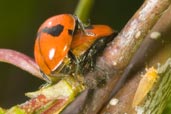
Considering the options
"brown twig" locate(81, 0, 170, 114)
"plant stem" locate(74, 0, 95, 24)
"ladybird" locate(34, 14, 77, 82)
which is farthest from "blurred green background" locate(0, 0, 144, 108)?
"brown twig" locate(81, 0, 170, 114)

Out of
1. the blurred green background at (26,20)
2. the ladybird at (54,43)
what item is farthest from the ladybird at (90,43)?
the blurred green background at (26,20)

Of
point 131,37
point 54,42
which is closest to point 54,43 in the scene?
point 54,42

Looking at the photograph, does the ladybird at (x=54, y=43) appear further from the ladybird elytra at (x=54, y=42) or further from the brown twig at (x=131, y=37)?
the brown twig at (x=131, y=37)

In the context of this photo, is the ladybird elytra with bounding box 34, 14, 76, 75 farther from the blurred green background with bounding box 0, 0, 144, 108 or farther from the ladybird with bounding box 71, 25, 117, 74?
the blurred green background with bounding box 0, 0, 144, 108

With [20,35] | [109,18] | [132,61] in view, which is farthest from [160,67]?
[20,35]

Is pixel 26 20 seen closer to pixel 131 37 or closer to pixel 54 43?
pixel 54 43

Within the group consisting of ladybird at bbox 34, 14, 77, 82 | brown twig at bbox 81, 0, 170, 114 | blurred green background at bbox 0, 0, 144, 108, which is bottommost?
blurred green background at bbox 0, 0, 144, 108
